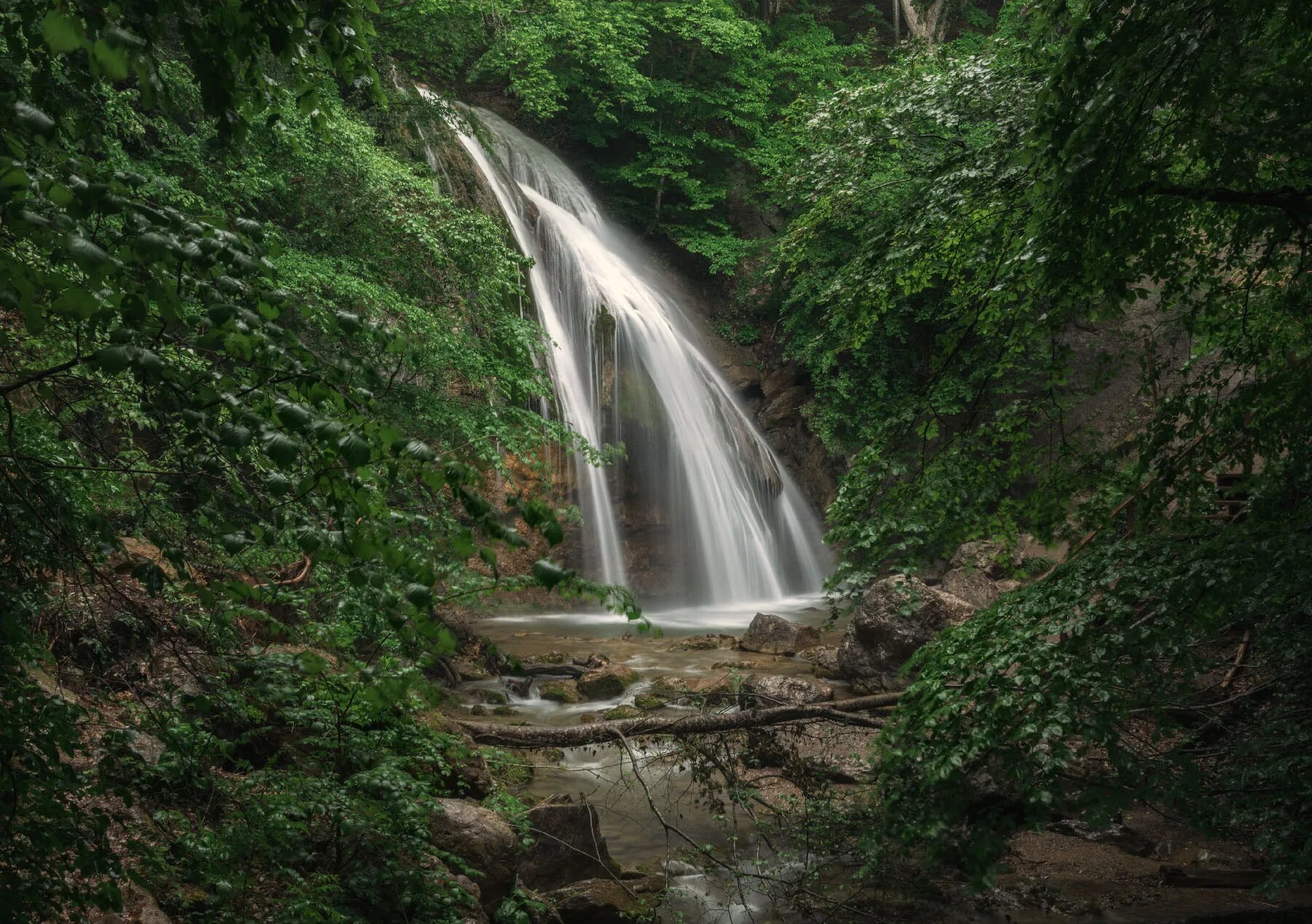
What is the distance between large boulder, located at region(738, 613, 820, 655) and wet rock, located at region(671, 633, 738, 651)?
24 cm

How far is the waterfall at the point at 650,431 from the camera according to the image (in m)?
16.6

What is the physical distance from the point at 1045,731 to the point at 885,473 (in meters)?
1.67

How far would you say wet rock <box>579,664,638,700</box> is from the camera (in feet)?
32.4

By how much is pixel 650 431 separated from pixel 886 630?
336 inches

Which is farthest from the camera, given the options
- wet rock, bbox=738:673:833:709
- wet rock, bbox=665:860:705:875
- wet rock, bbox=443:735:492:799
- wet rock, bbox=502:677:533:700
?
wet rock, bbox=502:677:533:700

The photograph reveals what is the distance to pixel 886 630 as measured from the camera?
9914 millimetres

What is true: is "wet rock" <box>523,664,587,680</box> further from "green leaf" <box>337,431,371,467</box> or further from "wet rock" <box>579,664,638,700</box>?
"green leaf" <box>337,431,371,467</box>

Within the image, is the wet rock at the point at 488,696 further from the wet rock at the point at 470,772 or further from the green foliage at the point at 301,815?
the green foliage at the point at 301,815

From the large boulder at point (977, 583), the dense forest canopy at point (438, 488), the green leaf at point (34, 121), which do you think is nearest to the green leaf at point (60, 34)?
the dense forest canopy at point (438, 488)

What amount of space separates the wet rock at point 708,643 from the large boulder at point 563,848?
6.62 m

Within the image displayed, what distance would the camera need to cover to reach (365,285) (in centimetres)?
817

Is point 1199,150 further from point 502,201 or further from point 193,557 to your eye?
point 502,201

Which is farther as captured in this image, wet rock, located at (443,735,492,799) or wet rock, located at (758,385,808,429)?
wet rock, located at (758,385,808,429)

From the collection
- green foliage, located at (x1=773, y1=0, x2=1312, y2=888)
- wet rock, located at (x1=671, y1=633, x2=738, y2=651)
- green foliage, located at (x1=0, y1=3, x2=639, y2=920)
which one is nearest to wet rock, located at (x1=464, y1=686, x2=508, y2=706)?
green foliage, located at (x1=0, y1=3, x2=639, y2=920)
